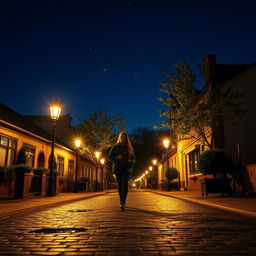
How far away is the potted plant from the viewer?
12805mm

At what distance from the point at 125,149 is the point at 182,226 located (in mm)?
3202

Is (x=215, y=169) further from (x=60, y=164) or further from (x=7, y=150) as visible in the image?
(x=60, y=164)

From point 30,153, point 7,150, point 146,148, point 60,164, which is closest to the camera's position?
point 7,150

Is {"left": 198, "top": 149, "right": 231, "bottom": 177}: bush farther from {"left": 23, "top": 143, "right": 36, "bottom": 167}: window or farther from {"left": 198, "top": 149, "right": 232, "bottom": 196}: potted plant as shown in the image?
{"left": 23, "top": 143, "right": 36, "bottom": 167}: window

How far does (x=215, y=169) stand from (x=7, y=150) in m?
11.5

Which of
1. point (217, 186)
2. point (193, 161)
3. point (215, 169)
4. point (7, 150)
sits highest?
point (193, 161)

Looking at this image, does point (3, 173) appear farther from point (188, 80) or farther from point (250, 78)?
point (250, 78)

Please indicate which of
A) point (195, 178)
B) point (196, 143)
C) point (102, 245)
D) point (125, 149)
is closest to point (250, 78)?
point (196, 143)

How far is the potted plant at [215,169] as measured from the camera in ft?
42.0

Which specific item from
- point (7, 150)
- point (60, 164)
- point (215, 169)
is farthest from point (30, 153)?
point (215, 169)

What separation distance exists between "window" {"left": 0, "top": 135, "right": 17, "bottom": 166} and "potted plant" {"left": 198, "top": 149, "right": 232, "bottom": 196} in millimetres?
10755

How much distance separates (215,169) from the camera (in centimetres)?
1322

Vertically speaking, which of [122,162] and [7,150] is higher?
[7,150]

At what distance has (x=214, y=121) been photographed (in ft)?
53.2
